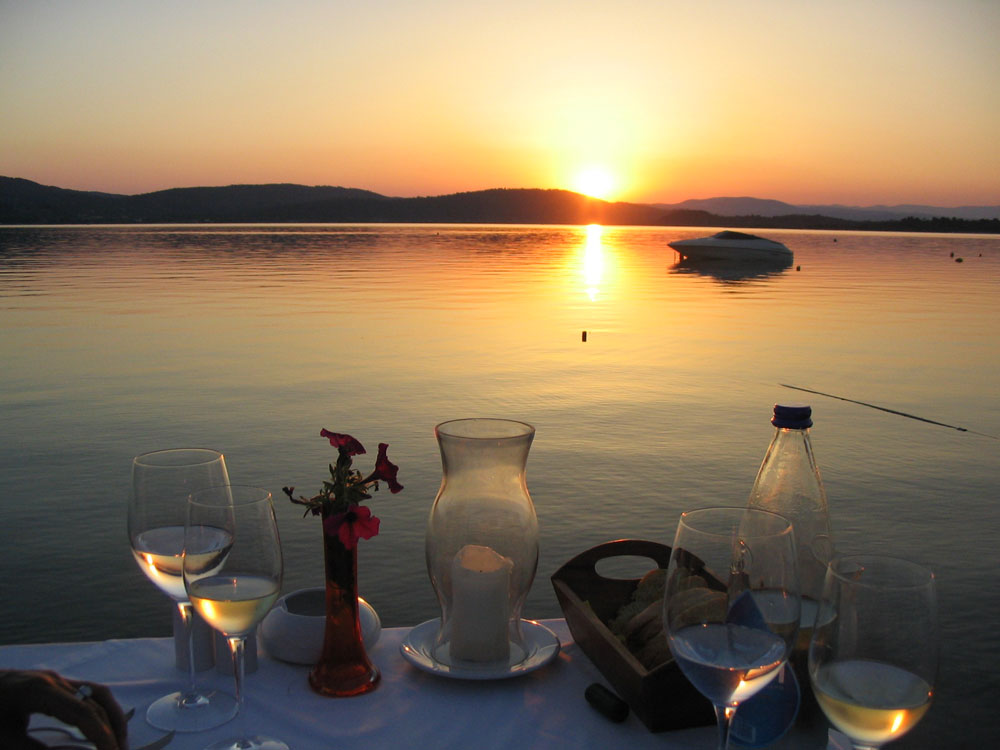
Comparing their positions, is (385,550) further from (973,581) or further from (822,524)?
(822,524)

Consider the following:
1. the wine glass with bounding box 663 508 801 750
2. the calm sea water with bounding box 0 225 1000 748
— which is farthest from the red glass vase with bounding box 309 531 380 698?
the calm sea water with bounding box 0 225 1000 748

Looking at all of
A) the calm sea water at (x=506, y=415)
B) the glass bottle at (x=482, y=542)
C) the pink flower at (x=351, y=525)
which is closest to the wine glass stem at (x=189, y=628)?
the pink flower at (x=351, y=525)

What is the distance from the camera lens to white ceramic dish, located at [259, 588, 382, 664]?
54.0 inches

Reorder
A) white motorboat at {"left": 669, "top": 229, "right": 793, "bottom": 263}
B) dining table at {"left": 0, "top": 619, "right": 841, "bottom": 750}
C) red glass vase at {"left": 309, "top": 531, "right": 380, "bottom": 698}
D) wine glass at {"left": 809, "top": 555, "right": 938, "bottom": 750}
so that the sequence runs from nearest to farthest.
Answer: wine glass at {"left": 809, "top": 555, "right": 938, "bottom": 750}, dining table at {"left": 0, "top": 619, "right": 841, "bottom": 750}, red glass vase at {"left": 309, "top": 531, "right": 380, "bottom": 698}, white motorboat at {"left": 669, "top": 229, "right": 793, "bottom": 263}

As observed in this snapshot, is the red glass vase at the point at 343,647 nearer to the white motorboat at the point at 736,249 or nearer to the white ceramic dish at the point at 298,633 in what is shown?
the white ceramic dish at the point at 298,633

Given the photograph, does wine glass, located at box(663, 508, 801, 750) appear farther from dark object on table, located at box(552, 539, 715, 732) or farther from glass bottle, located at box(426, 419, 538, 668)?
glass bottle, located at box(426, 419, 538, 668)

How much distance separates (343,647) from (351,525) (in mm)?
204

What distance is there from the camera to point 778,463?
1318 millimetres

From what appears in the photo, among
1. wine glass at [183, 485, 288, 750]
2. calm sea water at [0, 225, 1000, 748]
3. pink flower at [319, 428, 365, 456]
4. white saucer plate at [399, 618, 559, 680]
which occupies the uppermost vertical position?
pink flower at [319, 428, 365, 456]

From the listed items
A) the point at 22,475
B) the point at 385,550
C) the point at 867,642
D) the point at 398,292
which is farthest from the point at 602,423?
the point at 398,292

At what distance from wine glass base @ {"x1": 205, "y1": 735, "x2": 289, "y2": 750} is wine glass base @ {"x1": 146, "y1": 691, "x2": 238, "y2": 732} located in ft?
0.18

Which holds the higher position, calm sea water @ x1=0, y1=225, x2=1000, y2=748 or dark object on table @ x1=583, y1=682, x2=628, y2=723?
dark object on table @ x1=583, y1=682, x2=628, y2=723

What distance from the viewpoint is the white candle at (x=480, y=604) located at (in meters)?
1.31

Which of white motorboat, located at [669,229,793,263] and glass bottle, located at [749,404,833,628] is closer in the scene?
glass bottle, located at [749,404,833,628]
